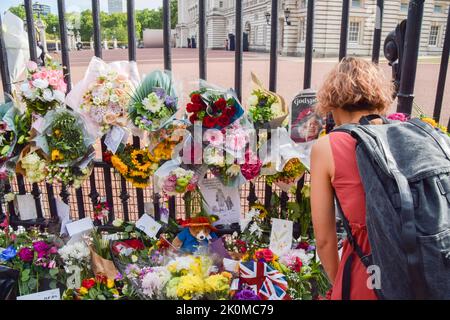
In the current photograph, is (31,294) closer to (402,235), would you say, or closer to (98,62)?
(98,62)

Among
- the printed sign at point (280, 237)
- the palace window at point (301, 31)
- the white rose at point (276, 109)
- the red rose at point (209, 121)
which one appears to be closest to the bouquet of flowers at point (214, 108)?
the red rose at point (209, 121)

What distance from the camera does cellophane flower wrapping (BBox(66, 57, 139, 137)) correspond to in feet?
7.41

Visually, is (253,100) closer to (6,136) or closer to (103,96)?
(103,96)

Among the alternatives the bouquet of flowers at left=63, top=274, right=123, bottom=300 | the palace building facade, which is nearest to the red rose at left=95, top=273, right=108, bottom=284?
the bouquet of flowers at left=63, top=274, right=123, bottom=300

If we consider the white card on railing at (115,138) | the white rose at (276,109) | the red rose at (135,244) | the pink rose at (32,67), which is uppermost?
the pink rose at (32,67)

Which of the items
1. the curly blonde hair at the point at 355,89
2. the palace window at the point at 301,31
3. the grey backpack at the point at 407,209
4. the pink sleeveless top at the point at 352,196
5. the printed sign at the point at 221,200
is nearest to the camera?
the grey backpack at the point at 407,209

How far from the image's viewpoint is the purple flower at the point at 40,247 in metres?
2.59

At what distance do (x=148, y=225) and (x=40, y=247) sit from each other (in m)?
0.74

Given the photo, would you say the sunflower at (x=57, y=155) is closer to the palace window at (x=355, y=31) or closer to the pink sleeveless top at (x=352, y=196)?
the pink sleeveless top at (x=352, y=196)

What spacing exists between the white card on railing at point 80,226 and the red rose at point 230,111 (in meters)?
1.25

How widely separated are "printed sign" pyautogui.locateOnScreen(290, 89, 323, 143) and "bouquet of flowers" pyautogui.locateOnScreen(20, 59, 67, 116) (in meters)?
1.44

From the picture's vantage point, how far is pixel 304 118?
2.38 m

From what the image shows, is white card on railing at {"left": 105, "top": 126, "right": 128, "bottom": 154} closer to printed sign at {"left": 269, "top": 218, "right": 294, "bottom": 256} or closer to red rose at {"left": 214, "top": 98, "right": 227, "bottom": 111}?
red rose at {"left": 214, "top": 98, "right": 227, "bottom": 111}

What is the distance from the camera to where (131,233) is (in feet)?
8.97
